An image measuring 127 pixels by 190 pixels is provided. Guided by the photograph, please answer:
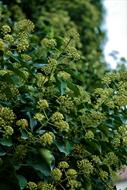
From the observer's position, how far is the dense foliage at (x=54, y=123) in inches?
69.1

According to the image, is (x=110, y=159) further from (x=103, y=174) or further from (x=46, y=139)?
(x=46, y=139)

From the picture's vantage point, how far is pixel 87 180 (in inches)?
77.0

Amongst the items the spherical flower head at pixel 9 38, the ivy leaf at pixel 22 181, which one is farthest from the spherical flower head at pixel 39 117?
the spherical flower head at pixel 9 38

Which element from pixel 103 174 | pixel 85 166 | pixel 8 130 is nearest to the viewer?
pixel 8 130

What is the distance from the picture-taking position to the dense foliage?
1.76 metres

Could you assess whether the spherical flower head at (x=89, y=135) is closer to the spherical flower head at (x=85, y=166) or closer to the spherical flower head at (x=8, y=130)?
the spherical flower head at (x=85, y=166)

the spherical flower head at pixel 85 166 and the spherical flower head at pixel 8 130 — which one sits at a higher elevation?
the spherical flower head at pixel 8 130

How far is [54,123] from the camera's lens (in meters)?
1.81

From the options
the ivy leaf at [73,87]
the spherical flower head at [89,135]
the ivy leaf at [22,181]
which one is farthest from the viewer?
the ivy leaf at [73,87]

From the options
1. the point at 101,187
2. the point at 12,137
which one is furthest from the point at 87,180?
the point at 12,137

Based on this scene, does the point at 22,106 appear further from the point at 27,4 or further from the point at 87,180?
the point at 27,4

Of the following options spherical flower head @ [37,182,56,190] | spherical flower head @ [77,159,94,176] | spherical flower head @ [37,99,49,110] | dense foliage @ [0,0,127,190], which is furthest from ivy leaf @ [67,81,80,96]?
spherical flower head @ [37,182,56,190]

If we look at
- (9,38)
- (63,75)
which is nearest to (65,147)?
(63,75)

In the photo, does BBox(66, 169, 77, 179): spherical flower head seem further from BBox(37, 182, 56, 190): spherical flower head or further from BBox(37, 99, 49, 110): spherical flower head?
BBox(37, 99, 49, 110): spherical flower head
